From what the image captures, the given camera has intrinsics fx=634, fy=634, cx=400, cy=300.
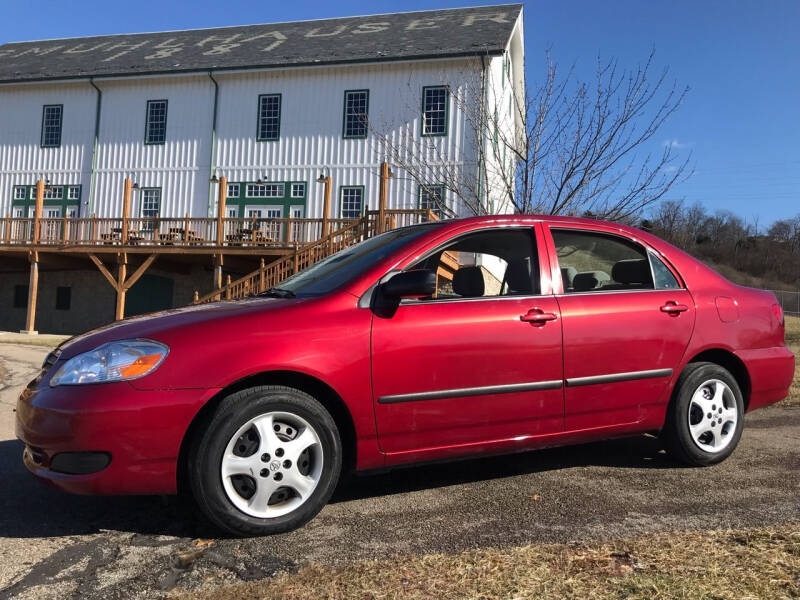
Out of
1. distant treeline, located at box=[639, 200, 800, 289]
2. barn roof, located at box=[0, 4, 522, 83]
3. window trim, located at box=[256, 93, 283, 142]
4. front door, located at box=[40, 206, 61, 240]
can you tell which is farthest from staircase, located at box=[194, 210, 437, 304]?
distant treeline, located at box=[639, 200, 800, 289]

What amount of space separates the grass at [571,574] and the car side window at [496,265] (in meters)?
1.49

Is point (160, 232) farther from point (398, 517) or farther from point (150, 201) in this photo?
point (398, 517)

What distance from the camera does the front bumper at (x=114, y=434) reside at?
111 inches

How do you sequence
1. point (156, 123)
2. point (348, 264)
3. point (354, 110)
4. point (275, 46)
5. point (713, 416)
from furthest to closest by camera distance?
point (275, 46)
point (156, 123)
point (354, 110)
point (713, 416)
point (348, 264)

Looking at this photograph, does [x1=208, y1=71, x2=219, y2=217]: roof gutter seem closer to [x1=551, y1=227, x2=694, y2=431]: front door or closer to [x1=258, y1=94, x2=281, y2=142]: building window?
[x1=258, y1=94, x2=281, y2=142]: building window

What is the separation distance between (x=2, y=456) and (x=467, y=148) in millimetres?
16412

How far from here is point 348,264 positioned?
377cm

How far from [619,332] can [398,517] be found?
1719 millimetres

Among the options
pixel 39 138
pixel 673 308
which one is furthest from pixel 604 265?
pixel 39 138

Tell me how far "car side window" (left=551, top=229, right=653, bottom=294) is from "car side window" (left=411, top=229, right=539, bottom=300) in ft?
0.69

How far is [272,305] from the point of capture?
129 inches

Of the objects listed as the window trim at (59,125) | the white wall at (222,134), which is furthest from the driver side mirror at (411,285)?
the window trim at (59,125)

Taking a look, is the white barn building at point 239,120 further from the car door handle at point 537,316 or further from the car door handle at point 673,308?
the car door handle at point 537,316

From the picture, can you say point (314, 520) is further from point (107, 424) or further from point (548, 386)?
point (548, 386)
